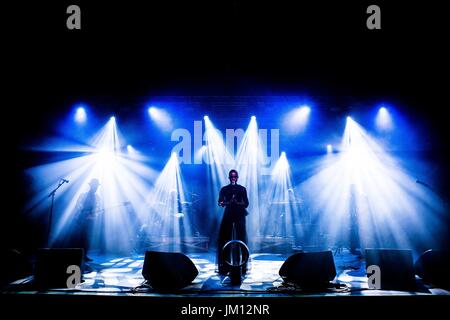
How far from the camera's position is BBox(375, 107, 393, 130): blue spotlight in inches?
335

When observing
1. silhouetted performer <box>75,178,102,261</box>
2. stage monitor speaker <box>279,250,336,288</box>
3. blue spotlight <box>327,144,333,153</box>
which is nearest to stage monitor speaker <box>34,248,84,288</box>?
silhouetted performer <box>75,178,102,261</box>

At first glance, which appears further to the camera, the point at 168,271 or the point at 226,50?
the point at 226,50

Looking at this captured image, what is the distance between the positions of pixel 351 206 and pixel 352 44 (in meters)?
3.65

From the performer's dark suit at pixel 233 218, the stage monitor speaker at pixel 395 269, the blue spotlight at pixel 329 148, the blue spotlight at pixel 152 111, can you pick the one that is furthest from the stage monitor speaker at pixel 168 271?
the blue spotlight at pixel 329 148

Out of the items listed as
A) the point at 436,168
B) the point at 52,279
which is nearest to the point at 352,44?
the point at 436,168

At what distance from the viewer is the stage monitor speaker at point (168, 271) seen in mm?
3713

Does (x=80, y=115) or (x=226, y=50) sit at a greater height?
(x=226, y=50)

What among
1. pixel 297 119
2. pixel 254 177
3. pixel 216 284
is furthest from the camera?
pixel 254 177

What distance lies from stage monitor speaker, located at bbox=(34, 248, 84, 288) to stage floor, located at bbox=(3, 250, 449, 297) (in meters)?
0.18

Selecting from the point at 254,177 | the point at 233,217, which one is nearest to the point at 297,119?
the point at 254,177

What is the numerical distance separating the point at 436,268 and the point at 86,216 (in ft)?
19.6

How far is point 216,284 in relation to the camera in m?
4.08

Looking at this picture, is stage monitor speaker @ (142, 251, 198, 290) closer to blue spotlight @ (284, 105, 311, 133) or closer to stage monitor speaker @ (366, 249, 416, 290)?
stage monitor speaker @ (366, 249, 416, 290)

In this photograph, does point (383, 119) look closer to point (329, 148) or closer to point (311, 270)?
point (329, 148)
